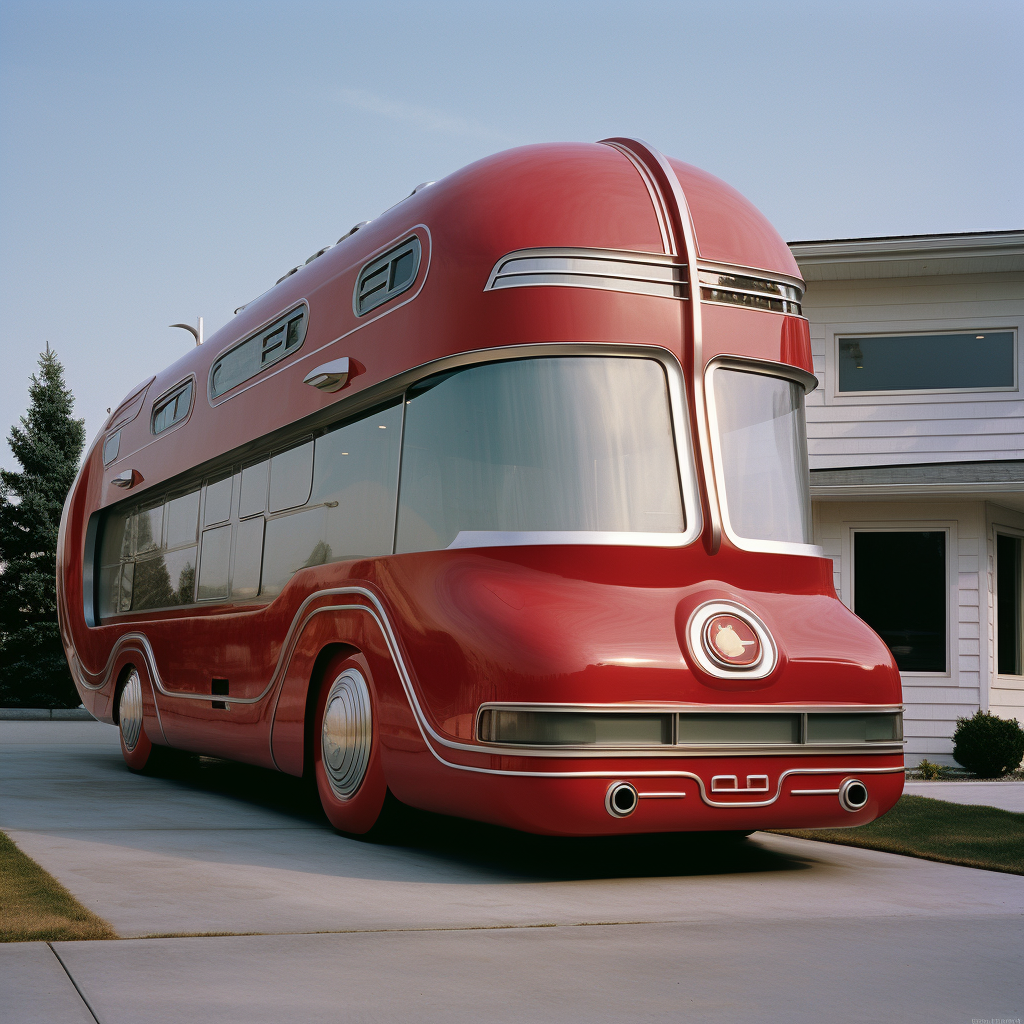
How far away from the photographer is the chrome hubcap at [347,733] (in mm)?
7199

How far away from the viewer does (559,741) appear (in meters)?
5.82

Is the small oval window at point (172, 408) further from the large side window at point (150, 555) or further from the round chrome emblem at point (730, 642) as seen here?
the round chrome emblem at point (730, 642)

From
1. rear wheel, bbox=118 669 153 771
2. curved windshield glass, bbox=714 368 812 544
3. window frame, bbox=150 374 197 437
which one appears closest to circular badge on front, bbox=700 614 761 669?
curved windshield glass, bbox=714 368 812 544

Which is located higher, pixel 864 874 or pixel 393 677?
pixel 393 677

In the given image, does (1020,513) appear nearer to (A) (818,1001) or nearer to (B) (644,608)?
(B) (644,608)

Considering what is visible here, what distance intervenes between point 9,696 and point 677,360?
25.2 meters

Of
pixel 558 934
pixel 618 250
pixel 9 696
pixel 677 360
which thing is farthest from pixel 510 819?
pixel 9 696

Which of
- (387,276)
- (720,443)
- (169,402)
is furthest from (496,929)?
(169,402)

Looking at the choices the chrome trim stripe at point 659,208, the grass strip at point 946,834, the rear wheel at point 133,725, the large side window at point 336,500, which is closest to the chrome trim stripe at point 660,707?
the grass strip at point 946,834

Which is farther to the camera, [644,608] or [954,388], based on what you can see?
[954,388]

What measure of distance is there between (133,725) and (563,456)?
7437 mm

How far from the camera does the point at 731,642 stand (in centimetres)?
619

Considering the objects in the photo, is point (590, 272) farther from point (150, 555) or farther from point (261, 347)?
point (150, 555)

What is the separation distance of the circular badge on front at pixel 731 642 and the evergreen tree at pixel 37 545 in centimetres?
2454
